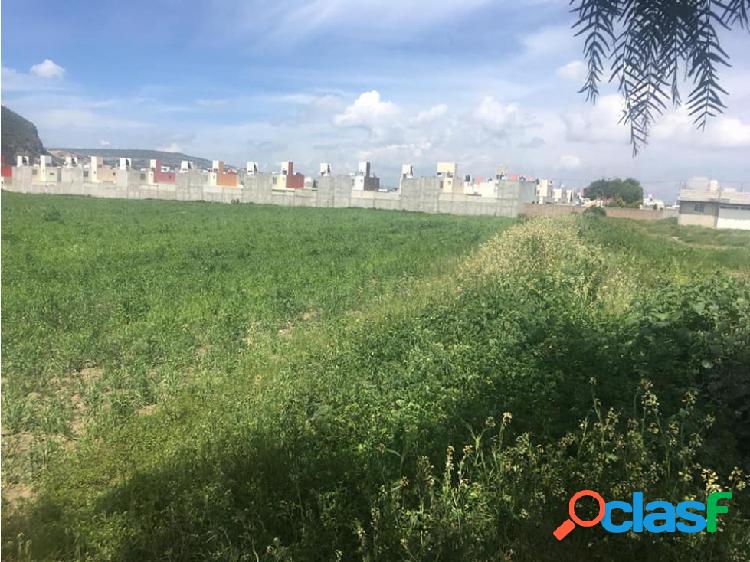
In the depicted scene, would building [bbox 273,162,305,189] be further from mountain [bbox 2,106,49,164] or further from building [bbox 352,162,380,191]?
mountain [bbox 2,106,49,164]

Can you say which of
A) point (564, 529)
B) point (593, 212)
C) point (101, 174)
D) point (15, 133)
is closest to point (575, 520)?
point (564, 529)

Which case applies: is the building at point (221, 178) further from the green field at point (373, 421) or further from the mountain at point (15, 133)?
the mountain at point (15, 133)

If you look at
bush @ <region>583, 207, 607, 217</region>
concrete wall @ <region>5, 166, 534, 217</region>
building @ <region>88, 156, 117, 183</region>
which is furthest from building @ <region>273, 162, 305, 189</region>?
bush @ <region>583, 207, 607, 217</region>

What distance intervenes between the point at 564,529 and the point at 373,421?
1.48m

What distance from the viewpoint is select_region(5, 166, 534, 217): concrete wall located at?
43.9 meters

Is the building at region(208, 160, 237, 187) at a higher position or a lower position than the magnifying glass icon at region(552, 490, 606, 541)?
higher

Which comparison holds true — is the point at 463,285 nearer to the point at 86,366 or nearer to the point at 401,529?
the point at 86,366

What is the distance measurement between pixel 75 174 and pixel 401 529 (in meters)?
51.1

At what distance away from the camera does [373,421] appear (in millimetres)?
3744

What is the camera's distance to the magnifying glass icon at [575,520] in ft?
8.33

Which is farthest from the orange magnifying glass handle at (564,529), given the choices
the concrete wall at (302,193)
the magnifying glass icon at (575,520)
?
the concrete wall at (302,193)

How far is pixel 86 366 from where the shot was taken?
5.63 m

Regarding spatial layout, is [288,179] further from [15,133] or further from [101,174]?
[15,133]

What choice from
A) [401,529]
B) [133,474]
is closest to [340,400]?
[133,474]
